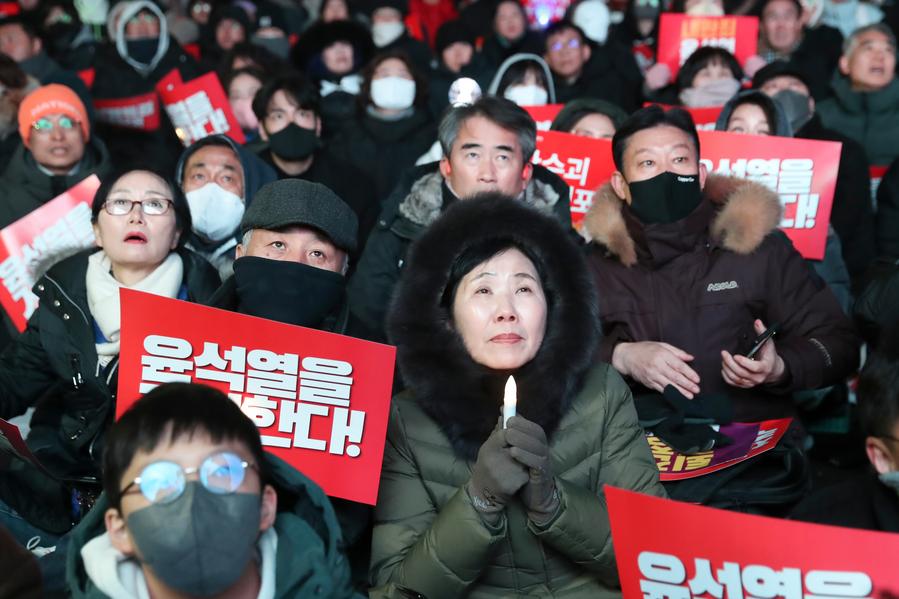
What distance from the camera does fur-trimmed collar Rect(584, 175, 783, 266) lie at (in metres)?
4.44

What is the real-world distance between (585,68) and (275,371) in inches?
241

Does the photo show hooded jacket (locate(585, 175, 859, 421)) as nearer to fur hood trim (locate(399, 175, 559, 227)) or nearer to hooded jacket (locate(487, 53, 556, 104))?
fur hood trim (locate(399, 175, 559, 227))

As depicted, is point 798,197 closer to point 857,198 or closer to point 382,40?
point 857,198

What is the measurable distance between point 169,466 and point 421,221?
281cm

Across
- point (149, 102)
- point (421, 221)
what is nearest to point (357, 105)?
point (149, 102)

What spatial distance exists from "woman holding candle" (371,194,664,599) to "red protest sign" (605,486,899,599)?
47 centimetres

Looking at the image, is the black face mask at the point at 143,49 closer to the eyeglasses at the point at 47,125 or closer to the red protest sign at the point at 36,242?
the eyeglasses at the point at 47,125

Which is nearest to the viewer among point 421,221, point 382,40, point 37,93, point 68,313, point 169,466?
point 169,466

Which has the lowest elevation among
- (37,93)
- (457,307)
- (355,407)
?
(355,407)

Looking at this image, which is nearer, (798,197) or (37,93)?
(798,197)

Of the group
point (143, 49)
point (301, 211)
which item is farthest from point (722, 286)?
point (143, 49)

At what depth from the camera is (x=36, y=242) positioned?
508cm

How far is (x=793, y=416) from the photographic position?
450cm

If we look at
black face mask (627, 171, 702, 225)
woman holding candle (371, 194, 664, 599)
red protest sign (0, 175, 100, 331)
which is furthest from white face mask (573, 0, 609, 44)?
woman holding candle (371, 194, 664, 599)
